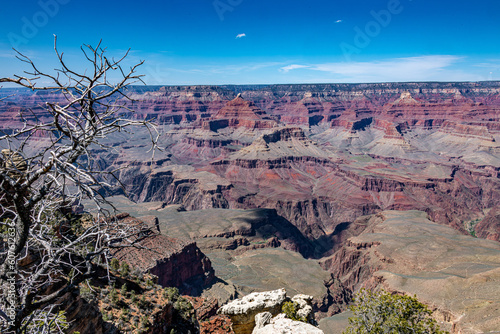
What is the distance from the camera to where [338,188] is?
14000cm

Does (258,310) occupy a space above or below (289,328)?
below

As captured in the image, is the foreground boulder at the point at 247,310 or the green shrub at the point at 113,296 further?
the green shrub at the point at 113,296

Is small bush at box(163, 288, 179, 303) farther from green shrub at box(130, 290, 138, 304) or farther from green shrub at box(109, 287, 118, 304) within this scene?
green shrub at box(109, 287, 118, 304)

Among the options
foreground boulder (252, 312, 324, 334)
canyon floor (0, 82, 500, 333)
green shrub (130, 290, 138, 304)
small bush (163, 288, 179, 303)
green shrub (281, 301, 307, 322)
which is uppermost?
foreground boulder (252, 312, 324, 334)

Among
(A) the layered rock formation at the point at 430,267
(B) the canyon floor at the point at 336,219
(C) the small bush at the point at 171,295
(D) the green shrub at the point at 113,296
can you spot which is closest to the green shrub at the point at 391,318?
(C) the small bush at the point at 171,295

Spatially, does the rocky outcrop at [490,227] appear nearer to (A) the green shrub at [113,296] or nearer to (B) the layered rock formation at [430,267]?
(B) the layered rock formation at [430,267]

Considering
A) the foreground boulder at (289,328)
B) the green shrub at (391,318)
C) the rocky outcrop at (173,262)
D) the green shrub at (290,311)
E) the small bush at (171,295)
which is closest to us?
the foreground boulder at (289,328)

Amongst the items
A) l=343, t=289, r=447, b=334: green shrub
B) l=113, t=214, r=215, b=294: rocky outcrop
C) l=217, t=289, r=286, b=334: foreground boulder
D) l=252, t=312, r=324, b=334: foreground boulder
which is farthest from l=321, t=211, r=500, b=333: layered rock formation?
l=252, t=312, r=324, b=334: foreground boulder

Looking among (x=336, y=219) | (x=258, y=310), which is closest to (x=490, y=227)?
(x=336, y=219)

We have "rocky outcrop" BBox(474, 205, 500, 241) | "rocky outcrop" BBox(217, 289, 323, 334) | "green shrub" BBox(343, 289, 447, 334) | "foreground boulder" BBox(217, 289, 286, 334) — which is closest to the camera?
"rocky outcrop" BBox(217, 289, 323, 334)

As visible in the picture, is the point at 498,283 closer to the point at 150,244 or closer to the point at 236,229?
the point at 150,244

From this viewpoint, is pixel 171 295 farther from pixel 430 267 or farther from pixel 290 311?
pixel 430 267

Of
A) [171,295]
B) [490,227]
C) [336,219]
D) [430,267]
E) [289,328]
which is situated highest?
[289,328]

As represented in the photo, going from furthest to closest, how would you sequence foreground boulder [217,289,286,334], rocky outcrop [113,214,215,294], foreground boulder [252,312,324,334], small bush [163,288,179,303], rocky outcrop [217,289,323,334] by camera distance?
rocky outcrop [113,214,215,294] < small bush [163,288,179,303] < foreground boulder [217,289,286,334] < rocky outcrop [217,289,323,334] < foreground boulder [252,312,324,334]
